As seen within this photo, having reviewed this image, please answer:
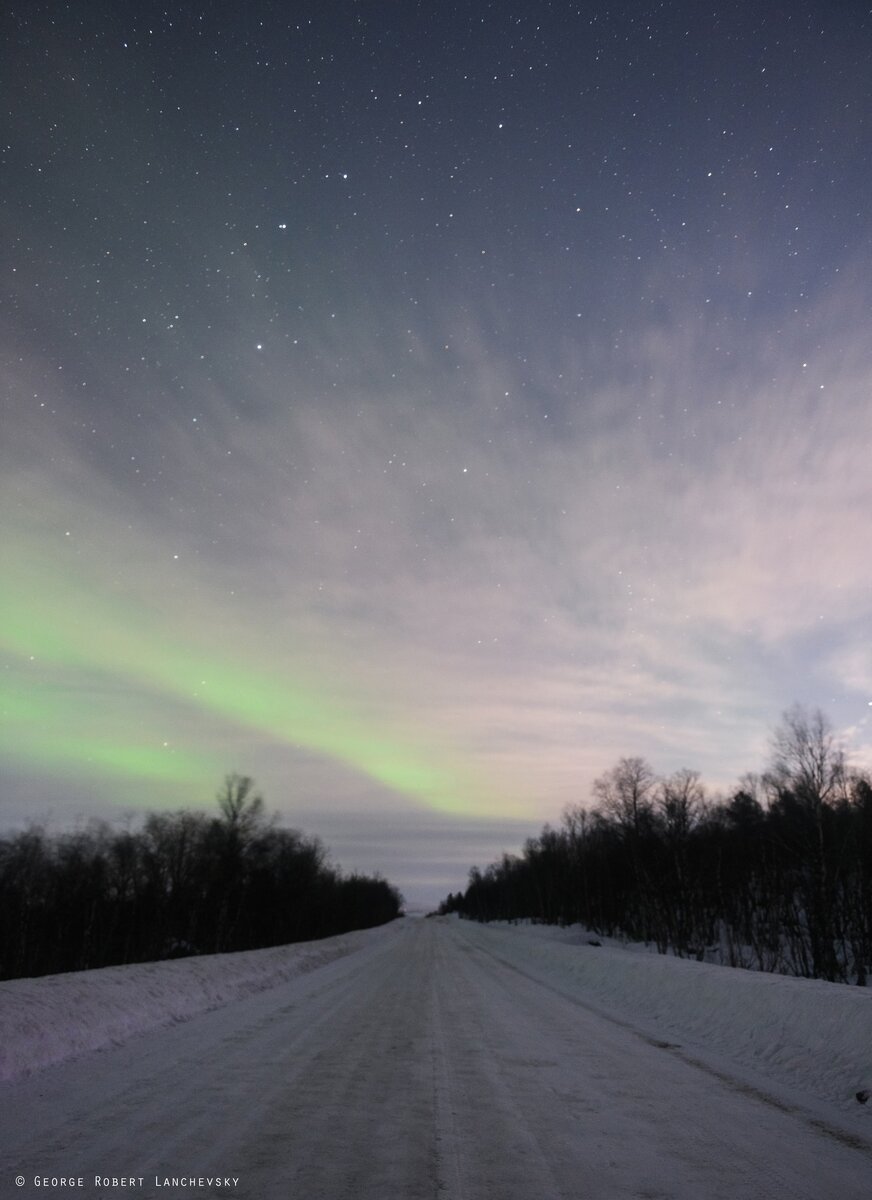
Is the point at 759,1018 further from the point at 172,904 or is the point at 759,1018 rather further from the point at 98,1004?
the point at 172,904

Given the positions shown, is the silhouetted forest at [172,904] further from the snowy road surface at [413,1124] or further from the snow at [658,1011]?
the snowy road surface at [413,1124]

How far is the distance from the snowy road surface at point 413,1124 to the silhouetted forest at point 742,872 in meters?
24.3

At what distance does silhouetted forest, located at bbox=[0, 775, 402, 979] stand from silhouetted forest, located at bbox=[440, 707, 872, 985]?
30435 mm

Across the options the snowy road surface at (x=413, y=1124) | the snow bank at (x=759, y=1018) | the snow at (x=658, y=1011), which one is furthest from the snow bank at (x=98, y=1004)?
the snow bank at (x=759, y=1018)

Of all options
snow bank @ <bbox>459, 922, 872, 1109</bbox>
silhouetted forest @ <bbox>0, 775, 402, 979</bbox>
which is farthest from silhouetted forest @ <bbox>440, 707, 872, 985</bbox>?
silhouetted forest @ <bbox>0, 775, 402, 979</bbox>

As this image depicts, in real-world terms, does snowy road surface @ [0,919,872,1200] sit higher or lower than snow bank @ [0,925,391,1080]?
higher

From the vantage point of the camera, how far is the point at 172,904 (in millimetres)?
44688

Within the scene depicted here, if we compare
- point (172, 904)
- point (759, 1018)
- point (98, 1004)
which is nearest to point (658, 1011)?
point (759, 1018)

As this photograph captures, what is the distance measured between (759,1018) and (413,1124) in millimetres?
7367

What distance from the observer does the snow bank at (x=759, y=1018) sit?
26.8 feet

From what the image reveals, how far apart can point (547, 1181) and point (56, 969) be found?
38681 mm

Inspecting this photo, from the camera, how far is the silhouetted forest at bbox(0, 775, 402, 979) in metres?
36.2

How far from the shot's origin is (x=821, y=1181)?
15.8ft

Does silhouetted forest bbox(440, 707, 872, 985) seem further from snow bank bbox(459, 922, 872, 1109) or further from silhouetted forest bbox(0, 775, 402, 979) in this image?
silhouetted forest bbox(0, 775, 402, 979)
